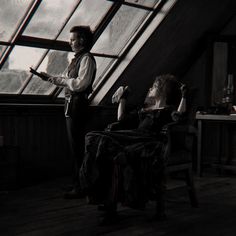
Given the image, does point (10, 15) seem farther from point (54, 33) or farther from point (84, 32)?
point (84, 32)

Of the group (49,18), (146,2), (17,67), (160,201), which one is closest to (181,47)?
(146,2)

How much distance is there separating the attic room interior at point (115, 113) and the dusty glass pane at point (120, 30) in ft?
0.04

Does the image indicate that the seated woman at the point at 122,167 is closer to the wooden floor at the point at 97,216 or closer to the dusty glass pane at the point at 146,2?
the wooden floor at the point at 97,216

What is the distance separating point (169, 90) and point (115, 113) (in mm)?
2017

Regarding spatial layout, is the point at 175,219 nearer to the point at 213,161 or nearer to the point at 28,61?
the point at 28,61

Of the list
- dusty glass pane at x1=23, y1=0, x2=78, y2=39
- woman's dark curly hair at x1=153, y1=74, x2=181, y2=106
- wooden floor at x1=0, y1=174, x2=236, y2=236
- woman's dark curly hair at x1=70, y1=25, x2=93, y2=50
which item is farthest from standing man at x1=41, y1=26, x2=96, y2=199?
woman's dark curly hair at x1=153, y1=74, x2=181, y2=106

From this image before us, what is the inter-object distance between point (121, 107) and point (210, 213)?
110 centimetres

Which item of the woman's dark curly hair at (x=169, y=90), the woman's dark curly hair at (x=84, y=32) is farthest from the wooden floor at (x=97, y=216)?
the woman's dark curly hair at (x=84, y=32)

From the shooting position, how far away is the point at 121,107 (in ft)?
12.5

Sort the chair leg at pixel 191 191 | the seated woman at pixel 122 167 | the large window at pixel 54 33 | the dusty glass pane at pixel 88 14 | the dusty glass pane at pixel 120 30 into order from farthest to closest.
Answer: the dusty glass pane at pixel 120 30 → the dusty glass pane at pixel 88 14 → the large window at pixel 54 33 → the chair leg at pixel 191 191 → the seated woman at pixel 122 167

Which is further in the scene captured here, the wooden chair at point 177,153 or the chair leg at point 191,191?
the chair leg at point 191,191

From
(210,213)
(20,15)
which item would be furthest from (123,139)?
(20,15)

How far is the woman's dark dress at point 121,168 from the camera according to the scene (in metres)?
3.31

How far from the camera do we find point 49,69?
16.5ft
